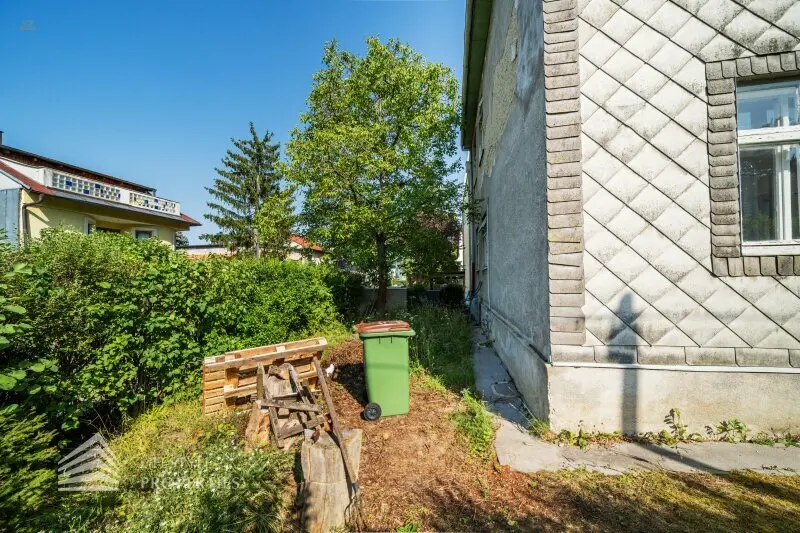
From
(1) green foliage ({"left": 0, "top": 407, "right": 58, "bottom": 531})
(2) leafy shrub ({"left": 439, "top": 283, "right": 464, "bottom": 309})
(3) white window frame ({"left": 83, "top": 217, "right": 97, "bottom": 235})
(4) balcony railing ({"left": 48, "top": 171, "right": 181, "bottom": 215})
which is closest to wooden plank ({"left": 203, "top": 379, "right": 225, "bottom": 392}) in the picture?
(1) green foliage ({"left": 0, "top": 407, "right": 58, "bottom": 531})

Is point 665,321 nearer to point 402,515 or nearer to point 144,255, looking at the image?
point 402,515

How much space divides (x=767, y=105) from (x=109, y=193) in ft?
71.4

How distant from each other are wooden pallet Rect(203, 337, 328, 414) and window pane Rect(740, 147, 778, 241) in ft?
16.7

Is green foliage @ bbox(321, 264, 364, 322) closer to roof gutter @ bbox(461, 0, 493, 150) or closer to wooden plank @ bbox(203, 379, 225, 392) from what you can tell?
wooden plank @ bbox(203, 379, 225, 392)

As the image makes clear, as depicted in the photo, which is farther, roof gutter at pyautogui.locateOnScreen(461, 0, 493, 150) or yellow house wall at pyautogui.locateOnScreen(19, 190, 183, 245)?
yellow house wall at pyautogui.locateOnScreen(19, 190, 183, 245)

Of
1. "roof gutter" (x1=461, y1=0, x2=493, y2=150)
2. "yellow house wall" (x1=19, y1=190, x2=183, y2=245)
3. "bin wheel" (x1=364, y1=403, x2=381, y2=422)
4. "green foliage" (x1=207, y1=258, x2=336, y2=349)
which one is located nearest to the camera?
"bin wheel" (x1=364, y1=403, x2=381, y2=422)

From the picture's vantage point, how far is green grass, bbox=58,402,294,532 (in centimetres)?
235

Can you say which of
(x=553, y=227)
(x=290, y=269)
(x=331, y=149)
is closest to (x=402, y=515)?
(x=553, y=227)

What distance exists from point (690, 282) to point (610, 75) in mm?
2307

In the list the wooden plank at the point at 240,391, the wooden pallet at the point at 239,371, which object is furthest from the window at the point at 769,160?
the wooden plank at the point at 240,391

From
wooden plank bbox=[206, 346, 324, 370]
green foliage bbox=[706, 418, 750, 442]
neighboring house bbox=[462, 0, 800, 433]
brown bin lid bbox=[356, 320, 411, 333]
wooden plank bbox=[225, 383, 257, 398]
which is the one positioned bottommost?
green foliage bbox=[706, 418, 750, 442]

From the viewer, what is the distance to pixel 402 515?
8.39ft

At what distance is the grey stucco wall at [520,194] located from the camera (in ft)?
12.6

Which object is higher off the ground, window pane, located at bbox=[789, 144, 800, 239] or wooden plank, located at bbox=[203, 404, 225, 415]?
window pane, located at bbox=[789, 144, 800, 239]
